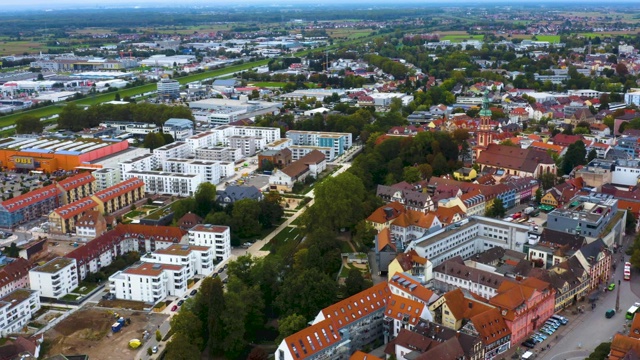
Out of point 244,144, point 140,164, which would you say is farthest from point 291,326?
point 244,144

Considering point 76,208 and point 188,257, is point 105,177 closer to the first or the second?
point 76,208

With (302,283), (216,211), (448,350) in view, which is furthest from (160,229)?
(448,350)

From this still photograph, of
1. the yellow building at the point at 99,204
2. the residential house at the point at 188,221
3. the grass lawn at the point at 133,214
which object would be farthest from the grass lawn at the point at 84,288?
the grass lawn at the point at 133,214

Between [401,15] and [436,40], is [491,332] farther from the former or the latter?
[401,15]

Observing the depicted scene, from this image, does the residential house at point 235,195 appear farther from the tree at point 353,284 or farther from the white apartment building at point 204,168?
the tree at point 353,284

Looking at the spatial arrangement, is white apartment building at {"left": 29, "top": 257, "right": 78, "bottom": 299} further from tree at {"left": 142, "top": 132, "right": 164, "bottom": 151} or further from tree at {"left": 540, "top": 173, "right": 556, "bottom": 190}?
tree at {"left": 540, "top": 173, "right": 556, "bottom": 190}

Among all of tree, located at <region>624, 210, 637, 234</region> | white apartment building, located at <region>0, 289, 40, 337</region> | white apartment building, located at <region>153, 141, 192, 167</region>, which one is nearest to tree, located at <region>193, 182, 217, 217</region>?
white apartment building, located at <region>0, 289, 40, 337</region>
